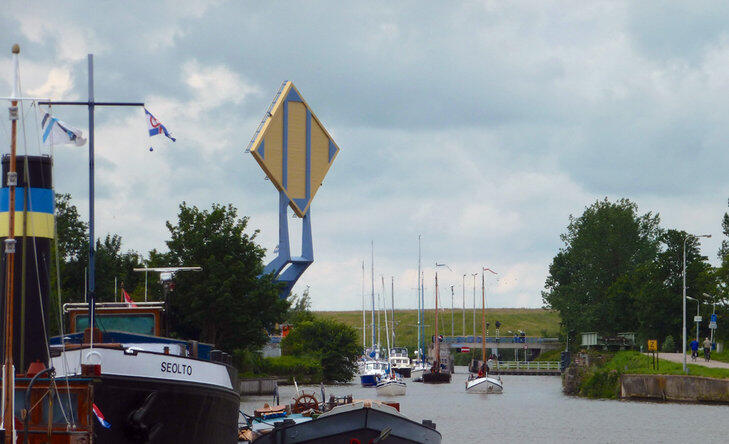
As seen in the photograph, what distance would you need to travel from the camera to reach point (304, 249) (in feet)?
279

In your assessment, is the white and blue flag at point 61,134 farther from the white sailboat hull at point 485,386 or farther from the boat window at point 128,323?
the white sailboat hull at point 485,386

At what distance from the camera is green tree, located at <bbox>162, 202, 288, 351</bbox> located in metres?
72.8

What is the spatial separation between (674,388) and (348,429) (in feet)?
142

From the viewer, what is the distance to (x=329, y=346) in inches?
4161

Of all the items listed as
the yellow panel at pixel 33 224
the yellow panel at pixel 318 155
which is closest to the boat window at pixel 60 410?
the yellow panel at pixel 33 224

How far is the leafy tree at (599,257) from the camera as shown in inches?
4914

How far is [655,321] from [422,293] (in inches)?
1989

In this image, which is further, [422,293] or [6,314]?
[422,293]

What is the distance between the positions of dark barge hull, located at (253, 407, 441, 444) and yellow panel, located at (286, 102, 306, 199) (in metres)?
57.0

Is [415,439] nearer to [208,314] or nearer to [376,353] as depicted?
[208,314]

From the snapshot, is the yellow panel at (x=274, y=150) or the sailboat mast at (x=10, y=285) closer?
the sailboat mast at (x=10, y=285)

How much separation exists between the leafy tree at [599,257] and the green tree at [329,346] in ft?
95.1

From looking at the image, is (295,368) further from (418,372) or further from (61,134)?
(61,134)

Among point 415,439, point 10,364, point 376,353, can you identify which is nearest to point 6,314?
point 10,364
